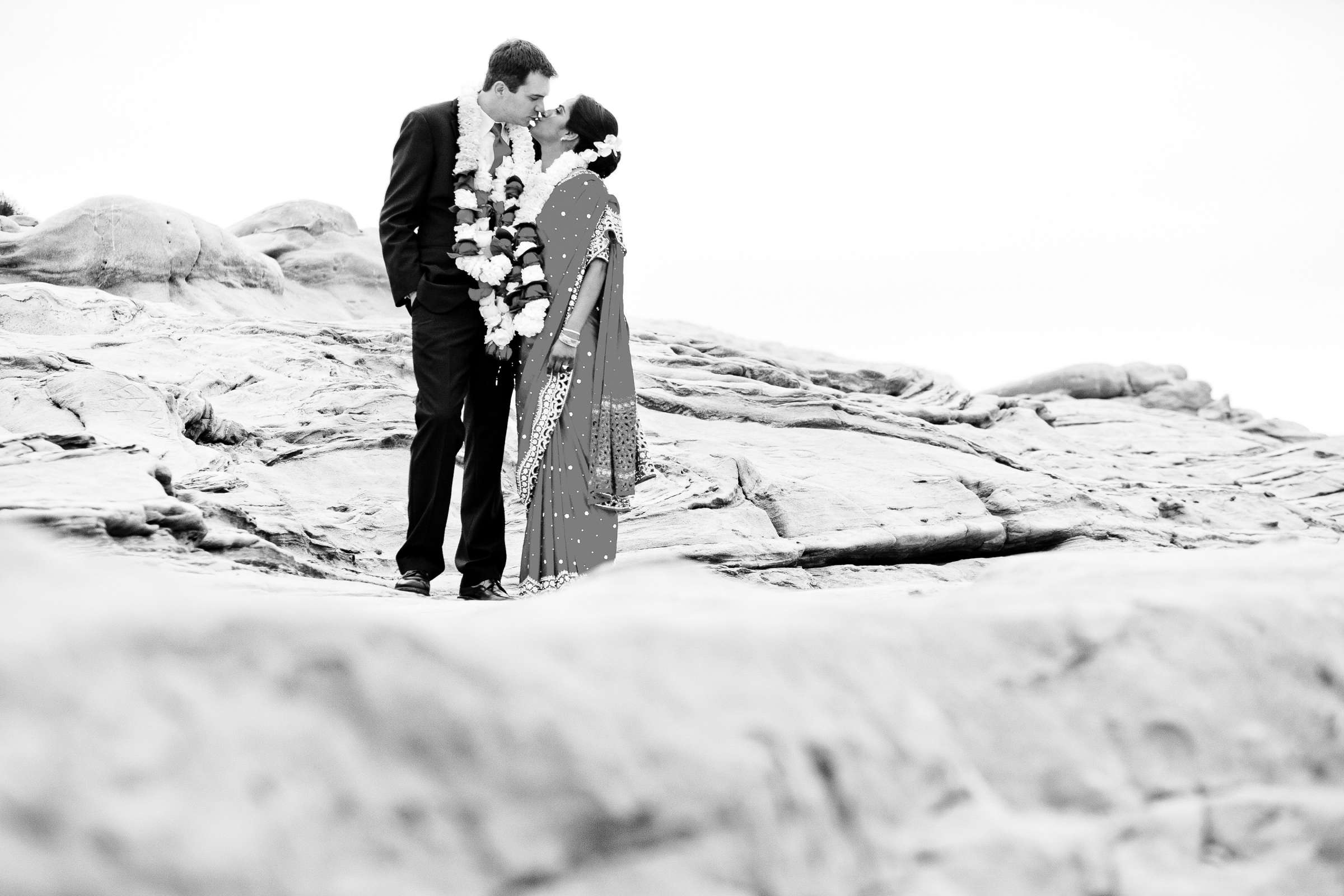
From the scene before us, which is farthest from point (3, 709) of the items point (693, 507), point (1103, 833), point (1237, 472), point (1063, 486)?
point (1237, 472)

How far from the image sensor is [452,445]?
392cm

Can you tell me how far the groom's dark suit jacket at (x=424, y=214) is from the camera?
3.89 meters

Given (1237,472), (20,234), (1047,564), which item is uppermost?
(20,234)

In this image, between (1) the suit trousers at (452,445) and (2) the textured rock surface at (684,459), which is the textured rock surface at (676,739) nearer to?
(1) the suit trousers at (452,445)

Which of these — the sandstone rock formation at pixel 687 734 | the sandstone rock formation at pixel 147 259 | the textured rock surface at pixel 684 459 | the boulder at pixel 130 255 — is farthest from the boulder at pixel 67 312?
the sandstone rock formation at pixel 687 734

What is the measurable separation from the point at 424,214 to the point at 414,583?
4.24ft

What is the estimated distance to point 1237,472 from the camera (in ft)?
36.1

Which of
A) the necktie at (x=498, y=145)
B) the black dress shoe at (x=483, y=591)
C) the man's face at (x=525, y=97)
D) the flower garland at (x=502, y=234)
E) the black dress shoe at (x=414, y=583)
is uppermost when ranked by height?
the man's face at (x=525, y=97)

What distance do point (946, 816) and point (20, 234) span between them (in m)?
12.1

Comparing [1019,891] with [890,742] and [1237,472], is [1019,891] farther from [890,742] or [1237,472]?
[1237,472]

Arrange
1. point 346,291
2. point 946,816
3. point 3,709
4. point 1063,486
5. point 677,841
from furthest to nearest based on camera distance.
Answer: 1. point 346,291
2. point 1063,486
3. point 946,816
4. point 677,841
5. point 3,709

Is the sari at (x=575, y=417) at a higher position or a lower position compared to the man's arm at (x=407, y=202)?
lower

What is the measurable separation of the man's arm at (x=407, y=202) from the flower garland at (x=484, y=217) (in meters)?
0.12

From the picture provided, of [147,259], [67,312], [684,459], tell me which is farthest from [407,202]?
[147,259]
